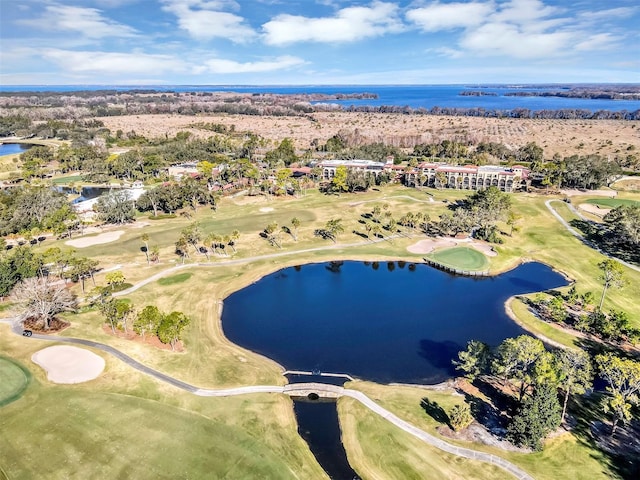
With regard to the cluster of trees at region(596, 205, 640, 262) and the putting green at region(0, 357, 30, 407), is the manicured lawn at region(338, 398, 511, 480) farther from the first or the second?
the cluster of trees at region(596, 205, 640, 262)

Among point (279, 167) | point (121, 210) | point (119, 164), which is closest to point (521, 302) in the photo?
point (121, 210)

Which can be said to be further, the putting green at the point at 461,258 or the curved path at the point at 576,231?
the putting green at the point at 461,258

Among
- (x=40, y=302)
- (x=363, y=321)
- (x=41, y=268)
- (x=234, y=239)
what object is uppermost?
(x=234, y=239)

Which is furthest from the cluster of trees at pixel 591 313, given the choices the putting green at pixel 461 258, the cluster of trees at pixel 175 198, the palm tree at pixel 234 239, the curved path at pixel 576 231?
the cluster of trees at pixel 175 198

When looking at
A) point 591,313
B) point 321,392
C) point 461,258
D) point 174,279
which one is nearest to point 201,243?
point 174,279

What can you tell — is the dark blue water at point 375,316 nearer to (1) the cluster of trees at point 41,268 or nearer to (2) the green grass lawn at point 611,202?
(1) the cluster of trees at point 41,268

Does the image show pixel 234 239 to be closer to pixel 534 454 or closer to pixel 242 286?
pixel 242 286

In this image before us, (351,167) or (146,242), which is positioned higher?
(351,167)
